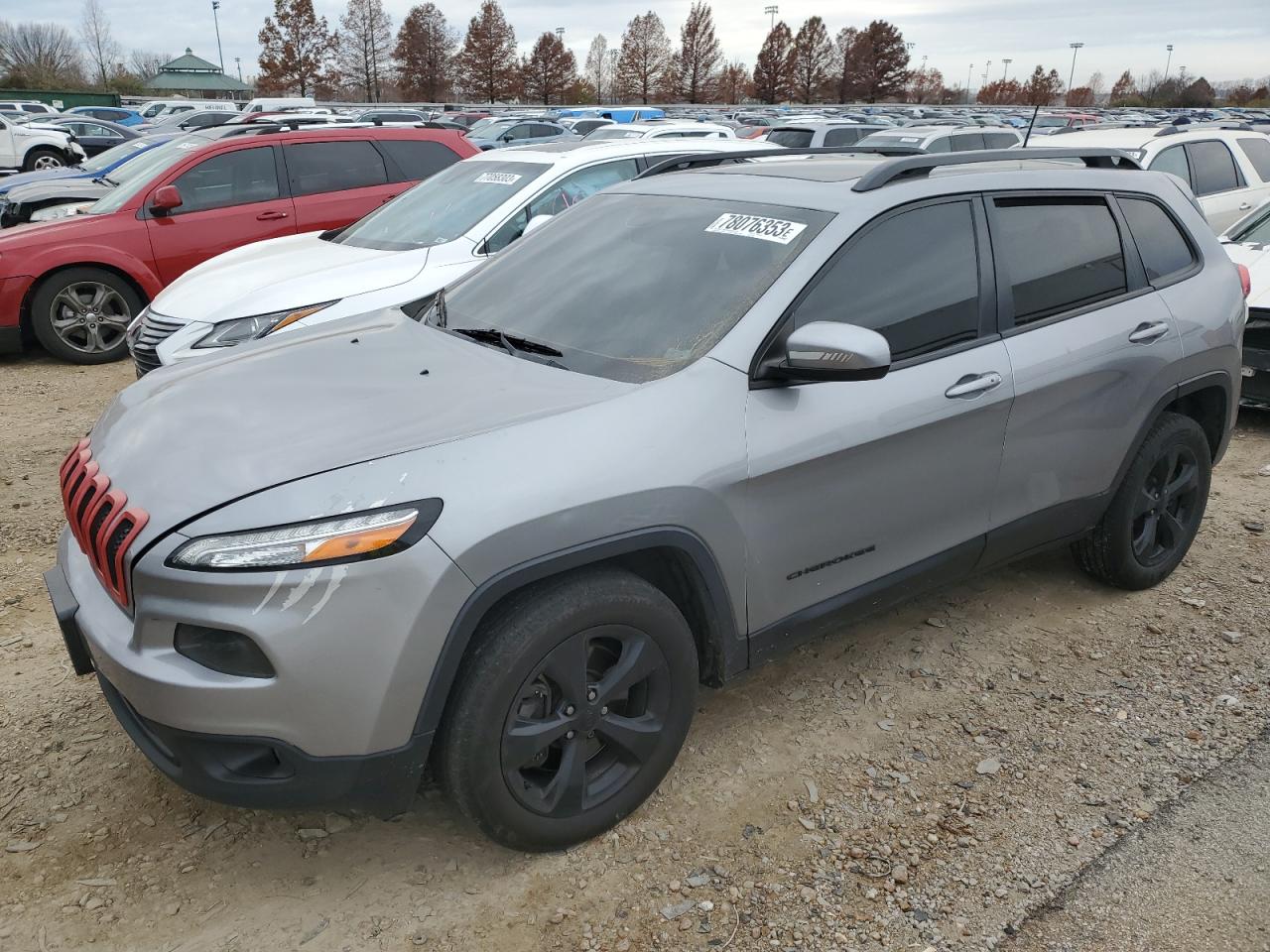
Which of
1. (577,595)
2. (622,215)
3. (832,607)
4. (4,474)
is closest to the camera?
(577,595)

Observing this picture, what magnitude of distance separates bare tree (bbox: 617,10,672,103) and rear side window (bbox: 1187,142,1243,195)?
70.4 metres

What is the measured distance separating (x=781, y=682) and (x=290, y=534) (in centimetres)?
199

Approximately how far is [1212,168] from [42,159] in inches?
819

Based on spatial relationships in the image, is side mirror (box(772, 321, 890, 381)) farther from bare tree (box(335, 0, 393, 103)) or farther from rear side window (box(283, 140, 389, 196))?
bare tree (box(335, 0, 393, 103))

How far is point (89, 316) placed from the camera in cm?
782

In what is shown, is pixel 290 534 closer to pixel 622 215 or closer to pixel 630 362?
pixel 630 362

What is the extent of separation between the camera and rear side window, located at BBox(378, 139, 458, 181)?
8.47 metres

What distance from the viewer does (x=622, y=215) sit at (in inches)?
139

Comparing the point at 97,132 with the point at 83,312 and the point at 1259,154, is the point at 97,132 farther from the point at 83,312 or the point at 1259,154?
the point at 1259,154

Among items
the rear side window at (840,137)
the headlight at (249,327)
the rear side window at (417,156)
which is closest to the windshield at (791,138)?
the rear side window at (840,137)

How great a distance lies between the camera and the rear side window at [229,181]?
313 inches

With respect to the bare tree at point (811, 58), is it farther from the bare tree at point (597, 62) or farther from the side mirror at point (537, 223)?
the side mirror at point (537, 223)

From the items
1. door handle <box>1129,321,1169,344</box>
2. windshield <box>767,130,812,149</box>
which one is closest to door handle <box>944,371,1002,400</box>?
door handle <box>1129,321,1169,344</box>

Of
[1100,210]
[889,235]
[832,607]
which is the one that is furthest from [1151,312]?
[832,607]
